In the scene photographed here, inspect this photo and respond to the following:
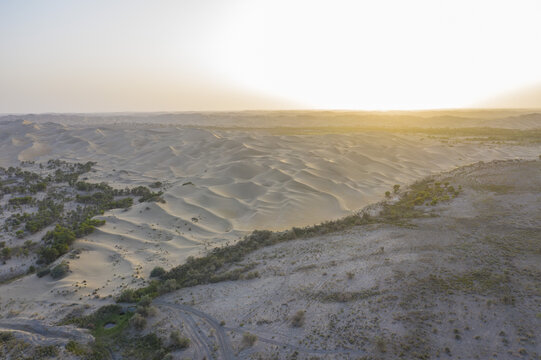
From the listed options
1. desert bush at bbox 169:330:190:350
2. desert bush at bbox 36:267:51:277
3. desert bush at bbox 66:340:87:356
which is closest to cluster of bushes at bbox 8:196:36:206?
desert bush at bbox 36:267:51:277

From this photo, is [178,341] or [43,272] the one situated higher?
[43,272]

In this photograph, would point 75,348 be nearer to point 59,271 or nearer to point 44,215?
point 59,271

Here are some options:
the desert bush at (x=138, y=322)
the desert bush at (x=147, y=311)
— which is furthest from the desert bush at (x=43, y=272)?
the desert bush at (x=138, y=322)

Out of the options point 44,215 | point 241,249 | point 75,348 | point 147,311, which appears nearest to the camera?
point 75,348

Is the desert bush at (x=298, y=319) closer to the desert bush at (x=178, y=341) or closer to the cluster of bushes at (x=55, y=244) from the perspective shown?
the desert bush at (x=178, y=341)

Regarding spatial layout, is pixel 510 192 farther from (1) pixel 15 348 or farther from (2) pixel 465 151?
(1) pixel 15 348

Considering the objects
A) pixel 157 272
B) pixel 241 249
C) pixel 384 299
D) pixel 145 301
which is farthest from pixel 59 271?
pixel 384 299
